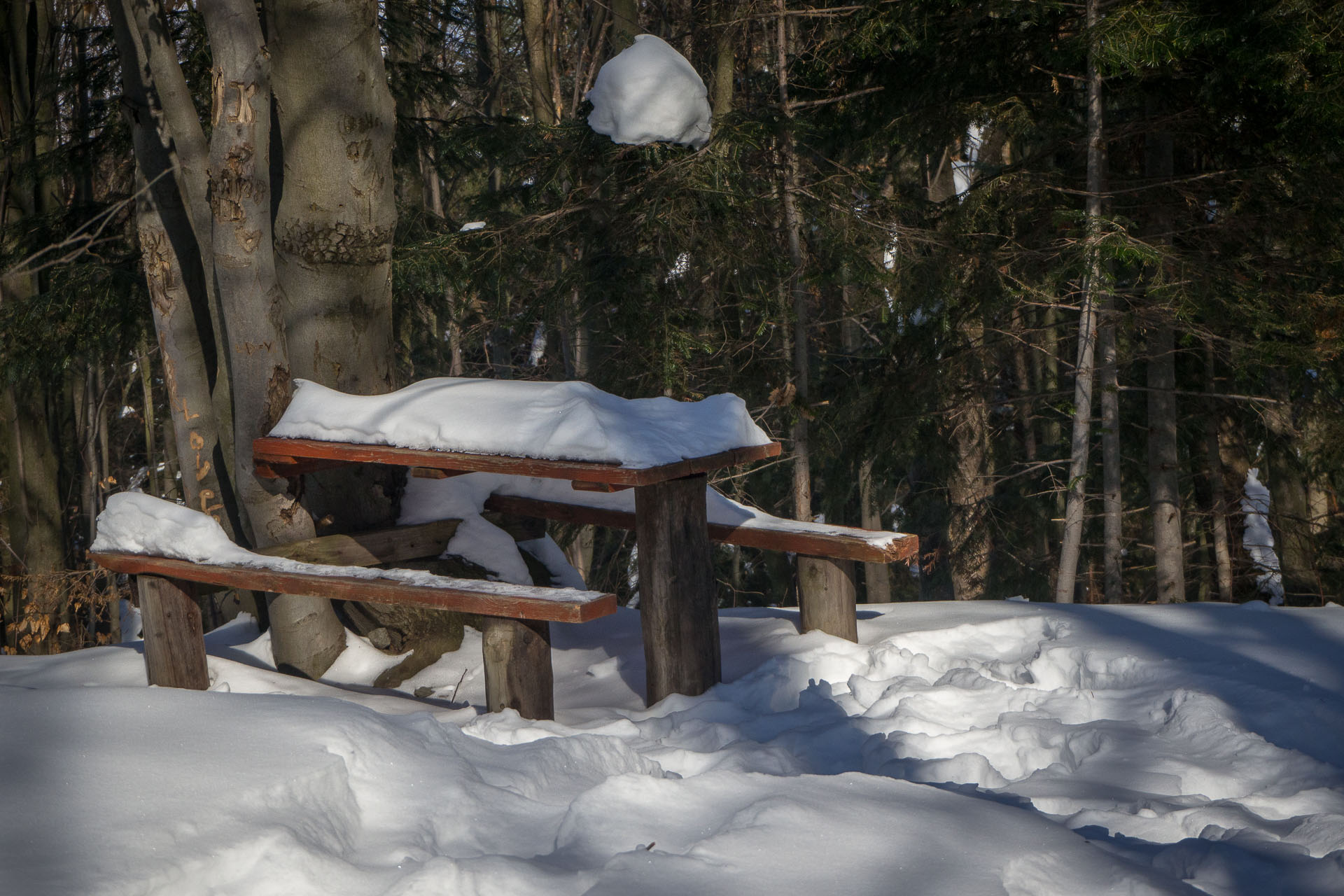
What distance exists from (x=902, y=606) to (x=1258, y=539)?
12013 mm

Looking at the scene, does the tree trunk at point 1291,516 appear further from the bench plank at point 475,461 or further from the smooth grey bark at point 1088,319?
the bench plank at point 475,461

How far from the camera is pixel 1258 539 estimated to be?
51.0 feet

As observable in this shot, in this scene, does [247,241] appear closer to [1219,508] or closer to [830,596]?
[830,596]

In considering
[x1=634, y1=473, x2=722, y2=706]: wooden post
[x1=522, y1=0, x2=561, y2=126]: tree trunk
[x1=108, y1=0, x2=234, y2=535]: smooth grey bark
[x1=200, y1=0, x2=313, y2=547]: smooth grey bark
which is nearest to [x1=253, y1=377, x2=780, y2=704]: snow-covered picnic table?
[x1=634, y1=473, x2=722, y2=706]: wooden post

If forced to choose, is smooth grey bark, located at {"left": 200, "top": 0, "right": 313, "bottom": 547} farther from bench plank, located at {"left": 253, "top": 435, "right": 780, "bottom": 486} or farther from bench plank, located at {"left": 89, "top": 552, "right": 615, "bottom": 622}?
bench plank, located at {"left": 89, "top": 552, "right": 615, "bottom": 622}

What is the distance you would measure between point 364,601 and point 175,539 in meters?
0.97

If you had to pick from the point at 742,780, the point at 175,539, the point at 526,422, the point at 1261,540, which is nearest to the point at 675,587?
the point at 526,422

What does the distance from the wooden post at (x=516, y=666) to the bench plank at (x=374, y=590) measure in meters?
0.15

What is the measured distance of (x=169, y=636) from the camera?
15.1 feet

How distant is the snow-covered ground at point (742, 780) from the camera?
227 cm

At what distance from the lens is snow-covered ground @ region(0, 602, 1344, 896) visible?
2.27 metres

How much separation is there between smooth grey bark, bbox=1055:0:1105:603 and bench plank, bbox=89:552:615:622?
15.8 ft

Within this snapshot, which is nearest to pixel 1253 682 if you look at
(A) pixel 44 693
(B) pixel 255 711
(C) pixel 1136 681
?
(C) pixel 1136 681

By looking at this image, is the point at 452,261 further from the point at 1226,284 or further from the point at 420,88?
the point at 1226,284
